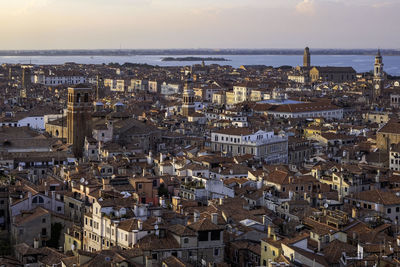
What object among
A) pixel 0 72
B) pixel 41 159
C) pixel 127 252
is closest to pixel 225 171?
pixel 41 159

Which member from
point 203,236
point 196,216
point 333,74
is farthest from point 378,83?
point 203,236

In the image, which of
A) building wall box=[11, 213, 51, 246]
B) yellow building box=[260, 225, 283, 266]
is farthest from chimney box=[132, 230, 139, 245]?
building wall box=[11, 213, 51, 246]

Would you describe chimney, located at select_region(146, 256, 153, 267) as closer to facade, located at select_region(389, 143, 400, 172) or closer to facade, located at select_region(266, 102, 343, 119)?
facade, located at select_region(389, 143, 400, 172)

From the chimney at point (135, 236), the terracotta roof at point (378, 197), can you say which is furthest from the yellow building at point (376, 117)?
the chimney at point (135, 236)

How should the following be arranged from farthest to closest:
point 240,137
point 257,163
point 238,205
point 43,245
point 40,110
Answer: point 40,110 < point 240,137 < point 257,163 < point 238,205 < point 43,245

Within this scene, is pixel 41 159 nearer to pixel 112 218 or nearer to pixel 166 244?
pixel 112 218

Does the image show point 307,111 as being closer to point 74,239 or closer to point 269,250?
point 74,239
